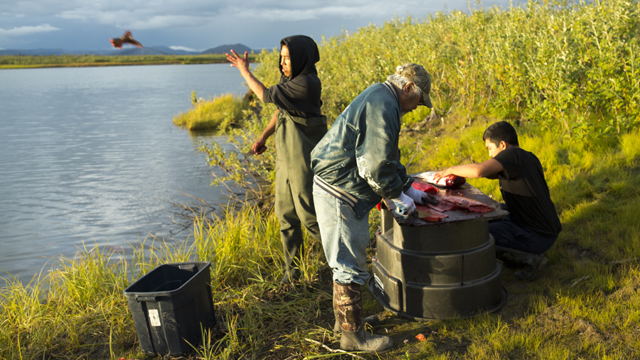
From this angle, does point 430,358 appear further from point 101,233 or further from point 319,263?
point 101,233

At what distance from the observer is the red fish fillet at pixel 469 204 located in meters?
3.11

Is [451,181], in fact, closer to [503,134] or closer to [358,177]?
[503,134]

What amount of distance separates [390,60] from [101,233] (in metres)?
6.98

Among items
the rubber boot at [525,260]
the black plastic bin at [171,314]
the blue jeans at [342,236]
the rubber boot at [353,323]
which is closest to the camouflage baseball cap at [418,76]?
the blue jeans at [342,236]

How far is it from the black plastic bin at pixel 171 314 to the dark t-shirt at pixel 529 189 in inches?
105

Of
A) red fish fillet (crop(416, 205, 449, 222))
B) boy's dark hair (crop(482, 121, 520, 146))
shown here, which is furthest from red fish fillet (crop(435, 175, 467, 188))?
red fish fillet (crop(416, 205, 449, 222))

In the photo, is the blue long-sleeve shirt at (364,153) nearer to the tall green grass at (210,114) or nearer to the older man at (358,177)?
the older man at (358,177)

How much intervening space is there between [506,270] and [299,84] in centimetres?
259

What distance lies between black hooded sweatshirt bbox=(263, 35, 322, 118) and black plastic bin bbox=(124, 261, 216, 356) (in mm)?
1451

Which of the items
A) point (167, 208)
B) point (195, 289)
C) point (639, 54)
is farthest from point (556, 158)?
point (167, 208)

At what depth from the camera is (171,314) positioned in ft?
10.0

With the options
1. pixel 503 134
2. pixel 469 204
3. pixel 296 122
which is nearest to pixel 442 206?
pixel 469 204

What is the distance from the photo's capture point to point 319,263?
4.58m

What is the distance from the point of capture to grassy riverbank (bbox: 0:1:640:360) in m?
3.11
